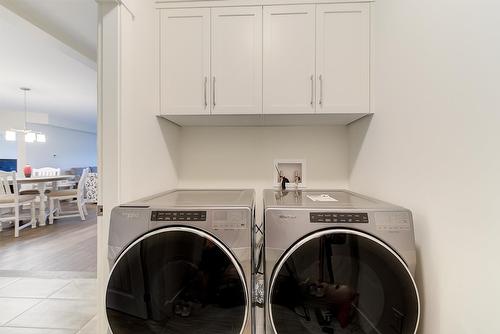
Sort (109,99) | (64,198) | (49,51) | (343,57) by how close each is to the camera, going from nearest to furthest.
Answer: (109,99) → (343,57) → (49,51) → (64,198)

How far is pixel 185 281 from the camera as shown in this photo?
97cm

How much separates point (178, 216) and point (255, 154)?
101cm

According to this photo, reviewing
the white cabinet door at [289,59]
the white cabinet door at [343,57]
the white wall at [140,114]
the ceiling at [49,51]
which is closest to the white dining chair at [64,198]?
the ceiling at [49,51]

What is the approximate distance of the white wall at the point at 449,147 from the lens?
2.39 feet

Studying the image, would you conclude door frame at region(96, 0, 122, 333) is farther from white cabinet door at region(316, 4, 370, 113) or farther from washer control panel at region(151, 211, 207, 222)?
white cabinet door at region(316, 4, 370, 113)

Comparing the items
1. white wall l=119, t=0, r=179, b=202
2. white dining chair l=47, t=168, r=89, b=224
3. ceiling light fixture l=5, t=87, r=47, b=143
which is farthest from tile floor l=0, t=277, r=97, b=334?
ceiling light fixture l=5, t=87, r=47, b=143

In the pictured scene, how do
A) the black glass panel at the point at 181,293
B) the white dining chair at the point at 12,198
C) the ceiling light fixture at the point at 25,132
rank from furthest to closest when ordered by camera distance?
the ceiling light fixture at the point at 25,132 < the white dining chair at the point at 12,198 < the black glass panel at the point at 181,293

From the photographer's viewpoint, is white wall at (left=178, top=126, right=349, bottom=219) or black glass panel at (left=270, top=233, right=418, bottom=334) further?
white wall at (left=178, top=126, right=349, bottom=219)

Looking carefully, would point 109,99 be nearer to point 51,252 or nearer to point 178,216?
point 178,216

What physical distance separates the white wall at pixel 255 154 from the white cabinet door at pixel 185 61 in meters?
0.42

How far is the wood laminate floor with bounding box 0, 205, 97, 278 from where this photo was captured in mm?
2611

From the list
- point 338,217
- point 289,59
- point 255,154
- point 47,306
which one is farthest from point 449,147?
point 47,306

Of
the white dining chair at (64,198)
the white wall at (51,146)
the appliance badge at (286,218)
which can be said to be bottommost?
the white dining chair at (64,198)

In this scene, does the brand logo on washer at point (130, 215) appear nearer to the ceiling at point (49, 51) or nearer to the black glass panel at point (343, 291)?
the black glass panel at point (343, 291)
